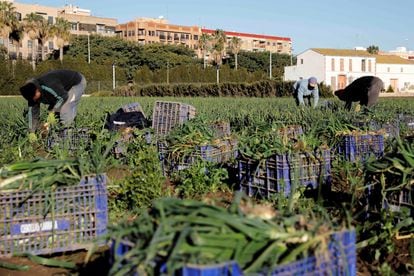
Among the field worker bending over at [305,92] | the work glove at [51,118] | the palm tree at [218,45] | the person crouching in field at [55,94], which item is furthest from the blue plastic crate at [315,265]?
the palm tree at [218,45]

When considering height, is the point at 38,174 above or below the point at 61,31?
below

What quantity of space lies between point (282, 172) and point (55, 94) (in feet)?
15.3

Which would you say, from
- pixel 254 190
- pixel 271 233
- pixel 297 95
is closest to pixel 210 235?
pixel 271 233

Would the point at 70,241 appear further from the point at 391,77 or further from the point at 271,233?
the point at 391,77

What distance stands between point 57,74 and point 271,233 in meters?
7.58

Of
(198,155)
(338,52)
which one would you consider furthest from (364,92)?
(338,52)

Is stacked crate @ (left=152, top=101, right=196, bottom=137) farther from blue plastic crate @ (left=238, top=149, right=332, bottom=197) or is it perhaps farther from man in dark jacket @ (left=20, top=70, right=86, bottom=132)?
blue plastic crate @ (left=238, top=149, right=332, bottom=197)

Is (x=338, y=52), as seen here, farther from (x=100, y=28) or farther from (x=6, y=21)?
(x=100, y=28)

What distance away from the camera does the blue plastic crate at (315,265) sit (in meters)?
2.12

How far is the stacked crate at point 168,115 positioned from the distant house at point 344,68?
69032 millimetres

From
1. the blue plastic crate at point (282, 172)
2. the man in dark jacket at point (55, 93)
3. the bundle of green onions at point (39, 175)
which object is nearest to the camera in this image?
the bundle of green onions at point (39, 175)

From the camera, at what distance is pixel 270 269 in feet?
7.16

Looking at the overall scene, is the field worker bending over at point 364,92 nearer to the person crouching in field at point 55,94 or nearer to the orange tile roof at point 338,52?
the person crouching in field at point 55,94

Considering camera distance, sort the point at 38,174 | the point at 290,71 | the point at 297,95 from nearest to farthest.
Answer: the point at 38,174 → the point at 297,95 → the point at 290,71
